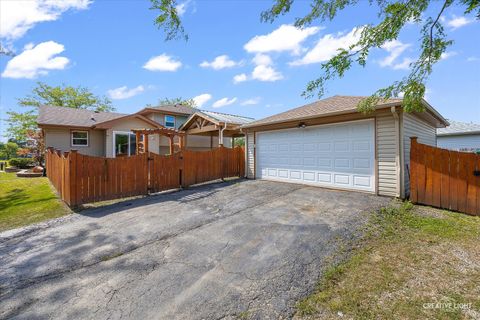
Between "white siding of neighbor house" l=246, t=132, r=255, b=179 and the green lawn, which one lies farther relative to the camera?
"white siding of neighbor house" l=246, t=132, r=255, b=179

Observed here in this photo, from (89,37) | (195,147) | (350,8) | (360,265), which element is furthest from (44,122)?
(360,265)

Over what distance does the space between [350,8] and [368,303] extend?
6408 millimetres

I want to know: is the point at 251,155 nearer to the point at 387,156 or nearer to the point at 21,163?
the point at 387,156

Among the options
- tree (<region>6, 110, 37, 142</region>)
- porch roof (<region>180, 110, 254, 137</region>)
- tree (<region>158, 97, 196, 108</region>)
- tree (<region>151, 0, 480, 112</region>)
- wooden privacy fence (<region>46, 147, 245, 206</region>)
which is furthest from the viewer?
tree (<region>158, 97, 196, 108</region>)

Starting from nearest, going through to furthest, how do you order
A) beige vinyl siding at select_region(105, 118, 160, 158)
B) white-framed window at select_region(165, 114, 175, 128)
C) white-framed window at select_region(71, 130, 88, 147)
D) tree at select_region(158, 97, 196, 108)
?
white-framed window at select_region(71, 130, 88, 147), beige vinyl siding at select_region(105, 118, 160, 158), white-framed window at select_region(165, 114, 175, 128), tree at select_region(158, 97, 196, 108)

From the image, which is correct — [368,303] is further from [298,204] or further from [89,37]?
[89,37]

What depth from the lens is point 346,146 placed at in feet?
26.0

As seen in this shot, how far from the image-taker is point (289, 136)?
976 centimetres

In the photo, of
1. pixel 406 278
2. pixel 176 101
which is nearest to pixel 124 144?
pixel 406 278

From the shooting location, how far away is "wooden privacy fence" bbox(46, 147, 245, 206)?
6.48m

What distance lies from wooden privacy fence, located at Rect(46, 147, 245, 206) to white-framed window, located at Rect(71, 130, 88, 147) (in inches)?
286

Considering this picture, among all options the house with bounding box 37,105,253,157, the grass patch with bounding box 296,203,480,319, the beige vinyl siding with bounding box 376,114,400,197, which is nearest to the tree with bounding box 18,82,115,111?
the house with bounding box 37,105,253,157

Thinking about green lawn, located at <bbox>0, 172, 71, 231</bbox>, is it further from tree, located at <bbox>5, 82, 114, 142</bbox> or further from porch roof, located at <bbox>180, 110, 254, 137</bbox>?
tree, located at <bbox>5, 82, 114, 142</bbox>

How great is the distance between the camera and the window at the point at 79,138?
14781 mm
